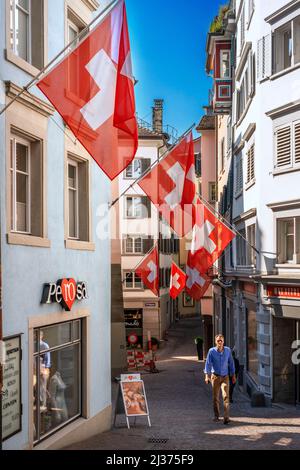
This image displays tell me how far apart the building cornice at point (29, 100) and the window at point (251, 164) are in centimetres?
1356

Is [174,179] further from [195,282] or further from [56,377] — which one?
[195,282]

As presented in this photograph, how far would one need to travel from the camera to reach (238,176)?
1231 inches

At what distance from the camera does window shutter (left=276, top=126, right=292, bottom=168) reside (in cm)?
2236

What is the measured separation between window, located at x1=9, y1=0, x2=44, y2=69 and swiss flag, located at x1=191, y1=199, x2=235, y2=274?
1141cm

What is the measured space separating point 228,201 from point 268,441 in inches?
866

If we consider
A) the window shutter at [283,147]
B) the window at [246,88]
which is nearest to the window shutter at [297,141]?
the window shutter at [283,147]

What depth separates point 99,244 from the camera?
664 inches

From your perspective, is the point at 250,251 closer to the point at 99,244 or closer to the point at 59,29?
the point at 99,244

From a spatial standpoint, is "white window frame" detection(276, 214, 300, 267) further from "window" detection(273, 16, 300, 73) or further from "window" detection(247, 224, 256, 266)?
"window" detection(273, 16, 300, 73)

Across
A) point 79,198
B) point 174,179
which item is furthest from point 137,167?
point 79,198

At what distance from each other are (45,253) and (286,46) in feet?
43.2

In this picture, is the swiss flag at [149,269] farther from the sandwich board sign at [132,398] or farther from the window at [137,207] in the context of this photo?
the window at [137,207]

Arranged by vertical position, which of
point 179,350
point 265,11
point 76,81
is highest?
point 265,11

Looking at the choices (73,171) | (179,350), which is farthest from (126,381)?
(179,350)
